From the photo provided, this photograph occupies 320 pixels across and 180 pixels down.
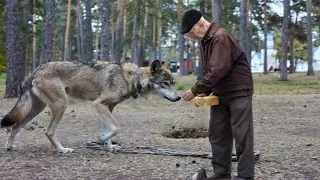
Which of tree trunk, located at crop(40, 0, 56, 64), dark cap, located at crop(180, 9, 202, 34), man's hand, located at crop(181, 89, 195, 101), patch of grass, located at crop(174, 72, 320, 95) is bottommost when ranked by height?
patch of grass, located at crop(174, 72, 320, 95)

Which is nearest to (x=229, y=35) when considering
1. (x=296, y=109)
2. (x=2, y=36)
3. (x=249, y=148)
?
(x=249, y=148)

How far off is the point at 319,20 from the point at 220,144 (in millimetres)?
42168

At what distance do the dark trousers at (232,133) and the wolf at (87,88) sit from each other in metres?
1.89

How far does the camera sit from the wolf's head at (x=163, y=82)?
24.6 feet

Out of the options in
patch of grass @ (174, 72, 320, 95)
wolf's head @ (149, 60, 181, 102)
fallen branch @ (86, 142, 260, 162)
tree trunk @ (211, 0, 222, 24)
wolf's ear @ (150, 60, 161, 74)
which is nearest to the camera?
fallen branch @ (86, 142, 260, 162)

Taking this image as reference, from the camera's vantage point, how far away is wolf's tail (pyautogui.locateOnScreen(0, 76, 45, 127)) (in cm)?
750

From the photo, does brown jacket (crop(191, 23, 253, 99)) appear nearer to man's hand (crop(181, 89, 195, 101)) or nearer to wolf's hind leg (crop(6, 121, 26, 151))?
man's hand (crop(181, 89, 195, 101))

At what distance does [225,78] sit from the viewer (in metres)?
5.30

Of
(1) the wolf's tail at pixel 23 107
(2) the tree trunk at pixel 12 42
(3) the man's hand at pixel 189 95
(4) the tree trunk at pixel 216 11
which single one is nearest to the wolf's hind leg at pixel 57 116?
(1) the wolf's tail at pixel 23 107

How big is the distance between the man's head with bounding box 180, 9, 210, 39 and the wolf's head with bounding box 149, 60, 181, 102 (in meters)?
2.14

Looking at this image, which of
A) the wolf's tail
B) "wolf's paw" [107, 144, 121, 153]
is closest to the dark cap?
"wolf's paw" [107, 144, 121, 153]

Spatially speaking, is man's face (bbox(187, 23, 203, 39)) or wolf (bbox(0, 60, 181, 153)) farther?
wolf (bbox(0, 60, 181, 153))

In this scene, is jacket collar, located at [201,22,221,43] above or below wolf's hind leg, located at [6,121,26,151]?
above

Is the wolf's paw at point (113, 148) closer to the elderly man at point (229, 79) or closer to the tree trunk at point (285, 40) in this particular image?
the elderly man at point (229, 79)
